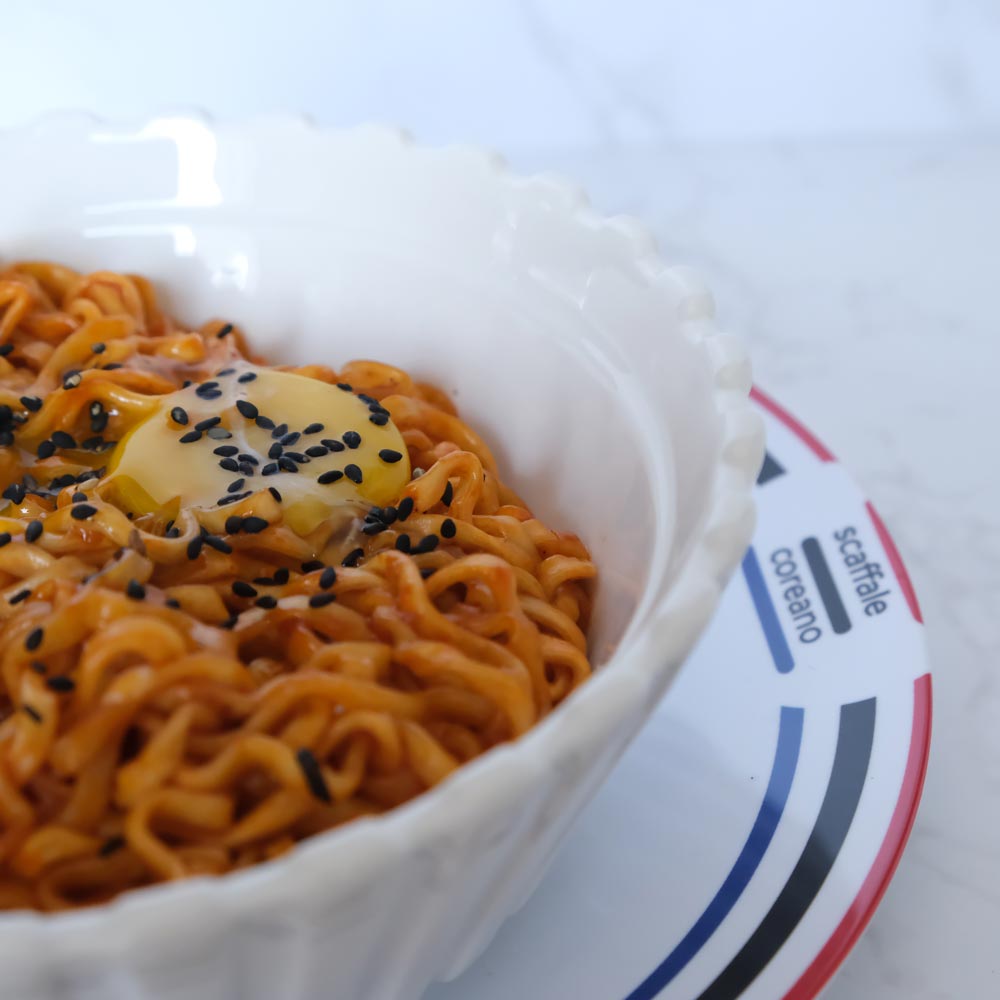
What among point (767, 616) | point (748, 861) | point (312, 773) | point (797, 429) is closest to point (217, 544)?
point (312, 773)

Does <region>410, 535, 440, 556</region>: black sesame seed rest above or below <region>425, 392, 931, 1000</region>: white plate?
above

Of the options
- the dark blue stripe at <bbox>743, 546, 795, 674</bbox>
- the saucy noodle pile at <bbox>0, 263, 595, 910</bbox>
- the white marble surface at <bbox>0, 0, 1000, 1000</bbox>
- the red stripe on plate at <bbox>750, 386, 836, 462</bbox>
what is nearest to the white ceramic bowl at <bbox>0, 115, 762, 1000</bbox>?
the saucy noodle pile at <bbox>0, 263, 595, 910</bbox>

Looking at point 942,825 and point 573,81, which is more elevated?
point 573,81

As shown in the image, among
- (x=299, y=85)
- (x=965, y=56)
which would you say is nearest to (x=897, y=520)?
(x=965, y=56)

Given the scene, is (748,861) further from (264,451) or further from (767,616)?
(264,451)

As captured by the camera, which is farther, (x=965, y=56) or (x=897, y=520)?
(x=965, y=56)

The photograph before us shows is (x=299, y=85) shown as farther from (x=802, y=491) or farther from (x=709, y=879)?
(x=709, y=879)

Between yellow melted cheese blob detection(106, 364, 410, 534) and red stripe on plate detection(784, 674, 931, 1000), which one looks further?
yellow melted cheese blob detection(106, 364, 410, 534)

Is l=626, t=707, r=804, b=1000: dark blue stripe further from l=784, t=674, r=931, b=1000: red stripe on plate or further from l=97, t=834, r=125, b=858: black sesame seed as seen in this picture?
l=97, t=834, r=125, b=858: black sesame seed
